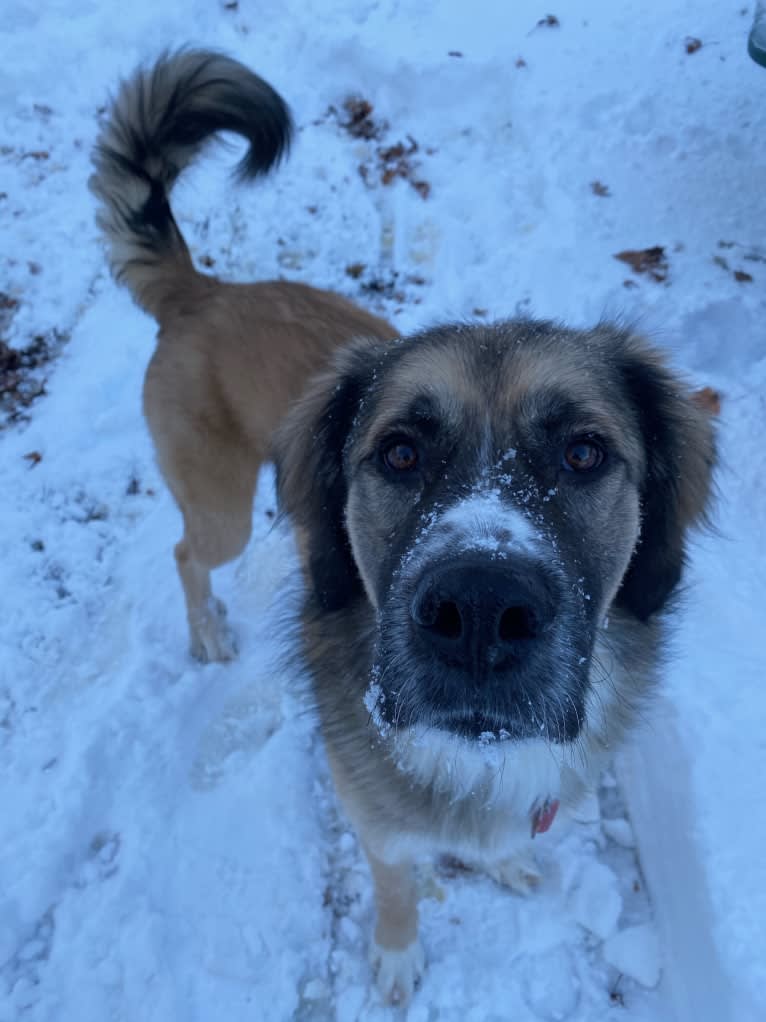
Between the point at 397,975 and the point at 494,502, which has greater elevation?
the point at 494,502

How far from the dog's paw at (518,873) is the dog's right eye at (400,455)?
1.65 m

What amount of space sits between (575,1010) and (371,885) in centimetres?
82

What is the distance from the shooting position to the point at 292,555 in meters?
3.88

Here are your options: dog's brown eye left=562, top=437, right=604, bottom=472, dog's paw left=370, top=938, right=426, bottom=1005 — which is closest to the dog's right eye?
dog's brown eye left=562, top=437, right=604, bottom=472

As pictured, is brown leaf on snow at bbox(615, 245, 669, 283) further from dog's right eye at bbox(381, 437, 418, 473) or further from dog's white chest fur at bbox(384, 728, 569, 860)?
dog's white chest fur at bbox(384, 728, 569, 860)

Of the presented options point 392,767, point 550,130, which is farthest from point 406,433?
point 550,130

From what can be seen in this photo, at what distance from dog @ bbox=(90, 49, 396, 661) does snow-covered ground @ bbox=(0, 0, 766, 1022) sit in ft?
1.84

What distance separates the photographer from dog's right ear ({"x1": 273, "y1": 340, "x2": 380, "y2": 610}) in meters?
2.29

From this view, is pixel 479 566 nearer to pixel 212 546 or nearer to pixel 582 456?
pixel 582 456

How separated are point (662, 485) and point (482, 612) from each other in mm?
1047

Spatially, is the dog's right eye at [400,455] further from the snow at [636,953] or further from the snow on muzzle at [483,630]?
the snow at [636,953]

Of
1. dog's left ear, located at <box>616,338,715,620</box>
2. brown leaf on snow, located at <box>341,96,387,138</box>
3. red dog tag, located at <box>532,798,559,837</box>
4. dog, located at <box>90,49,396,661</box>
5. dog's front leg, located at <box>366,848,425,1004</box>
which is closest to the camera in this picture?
dog's left ear, located at <box>616,338,715,620</box>

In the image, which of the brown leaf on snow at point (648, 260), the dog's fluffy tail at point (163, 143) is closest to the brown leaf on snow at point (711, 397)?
the brown leaf on snow at point (648, 260)

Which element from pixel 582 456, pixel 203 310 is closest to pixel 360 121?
pixel 203 310
